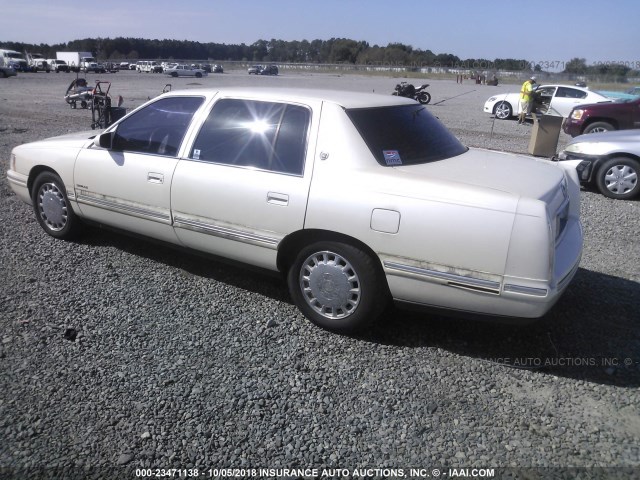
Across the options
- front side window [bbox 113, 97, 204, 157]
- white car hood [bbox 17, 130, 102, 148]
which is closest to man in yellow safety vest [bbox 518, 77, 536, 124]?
white car hood [bbox 17, 130, 102, 148]

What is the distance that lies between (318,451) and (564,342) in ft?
6.77

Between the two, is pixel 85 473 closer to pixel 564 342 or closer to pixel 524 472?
pixel 524 472

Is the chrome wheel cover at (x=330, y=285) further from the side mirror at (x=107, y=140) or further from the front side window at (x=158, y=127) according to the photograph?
the side mirror at (x=107, y=140)

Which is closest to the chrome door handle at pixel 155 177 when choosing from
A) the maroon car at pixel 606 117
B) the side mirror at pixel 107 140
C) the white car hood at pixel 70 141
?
the side mirror at pixel 107 140

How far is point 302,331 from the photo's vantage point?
12.9ft

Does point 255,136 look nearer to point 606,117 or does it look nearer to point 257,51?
point 606,117

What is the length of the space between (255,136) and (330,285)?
4.24ft

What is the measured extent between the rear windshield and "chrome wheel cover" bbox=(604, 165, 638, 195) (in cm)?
475

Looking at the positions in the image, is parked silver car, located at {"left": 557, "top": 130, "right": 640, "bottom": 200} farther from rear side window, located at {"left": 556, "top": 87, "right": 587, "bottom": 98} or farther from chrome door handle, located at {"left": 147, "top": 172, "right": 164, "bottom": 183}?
rear side window, located at {"left": 556, "top": 87, "right": 587, "bottom": 98}

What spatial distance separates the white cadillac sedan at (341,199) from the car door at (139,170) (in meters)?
0.01

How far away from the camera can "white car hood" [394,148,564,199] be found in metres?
3.38

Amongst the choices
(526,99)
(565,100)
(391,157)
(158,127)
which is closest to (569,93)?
(565,100)

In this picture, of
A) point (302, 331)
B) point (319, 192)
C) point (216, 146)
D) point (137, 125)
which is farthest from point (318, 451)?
point (137, 125)

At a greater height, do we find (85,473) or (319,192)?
(319,192)
